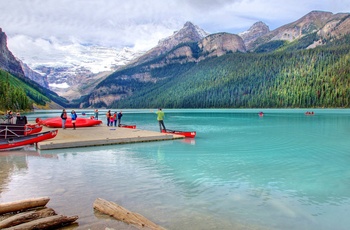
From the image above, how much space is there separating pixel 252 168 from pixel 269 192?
549cm

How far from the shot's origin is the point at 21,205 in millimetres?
10102

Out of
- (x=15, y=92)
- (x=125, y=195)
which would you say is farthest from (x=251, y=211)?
(x=15, y=92)

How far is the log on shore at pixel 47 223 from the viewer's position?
849cm

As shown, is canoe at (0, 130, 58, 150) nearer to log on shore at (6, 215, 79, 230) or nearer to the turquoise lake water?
the turquoise lake water

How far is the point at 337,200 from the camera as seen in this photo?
13.3 meters

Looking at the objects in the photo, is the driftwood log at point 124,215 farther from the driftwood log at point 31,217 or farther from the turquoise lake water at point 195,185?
the driftwood log at point 31,217

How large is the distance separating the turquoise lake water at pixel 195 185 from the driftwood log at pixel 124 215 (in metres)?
0.30

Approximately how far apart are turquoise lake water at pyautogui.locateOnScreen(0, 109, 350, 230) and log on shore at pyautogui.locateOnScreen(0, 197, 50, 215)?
3.07ft

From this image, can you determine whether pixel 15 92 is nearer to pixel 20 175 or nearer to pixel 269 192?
pixel 20 175

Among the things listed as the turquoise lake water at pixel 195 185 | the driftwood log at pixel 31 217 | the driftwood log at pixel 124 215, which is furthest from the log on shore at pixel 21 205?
the driftwood log at pixel 124 215

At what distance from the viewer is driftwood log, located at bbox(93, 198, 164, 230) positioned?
31.1 ft

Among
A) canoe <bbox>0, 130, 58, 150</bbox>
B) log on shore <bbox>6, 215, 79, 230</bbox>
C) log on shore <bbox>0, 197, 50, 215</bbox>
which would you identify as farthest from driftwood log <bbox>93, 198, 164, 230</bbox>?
canoe <bbox>0, 130, 58, 150</bbox>

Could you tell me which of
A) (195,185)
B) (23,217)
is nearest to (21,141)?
(195,185)

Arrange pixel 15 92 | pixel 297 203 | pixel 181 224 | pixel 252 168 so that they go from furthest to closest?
pixel 15 92, pixel 252 168, pixel 297 203, pixel 181 224
